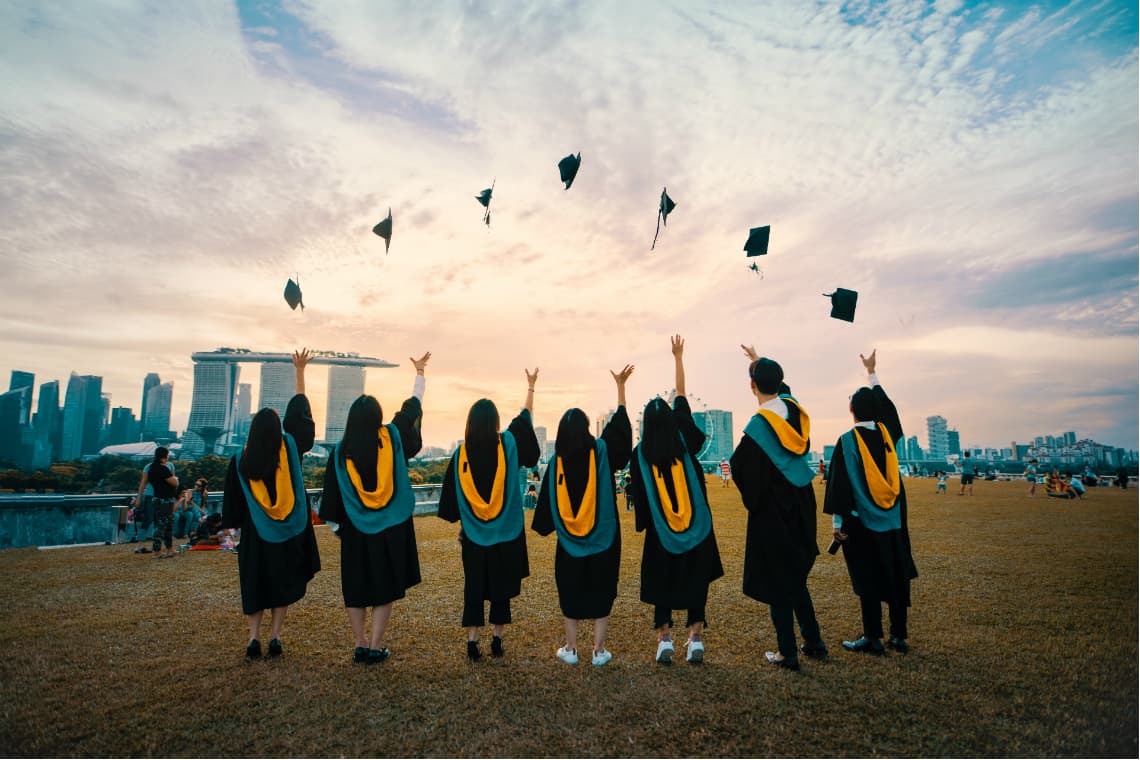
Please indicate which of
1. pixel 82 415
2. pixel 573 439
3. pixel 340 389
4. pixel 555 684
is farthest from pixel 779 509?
pixel 340 389

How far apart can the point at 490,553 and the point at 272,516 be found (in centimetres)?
182

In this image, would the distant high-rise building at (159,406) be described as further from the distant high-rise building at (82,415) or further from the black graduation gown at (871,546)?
the black graduation gown at (871,546)

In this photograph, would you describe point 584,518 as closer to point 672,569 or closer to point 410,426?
point 672,569

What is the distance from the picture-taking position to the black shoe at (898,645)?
4.45 m

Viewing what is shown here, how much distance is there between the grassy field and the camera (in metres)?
3.07

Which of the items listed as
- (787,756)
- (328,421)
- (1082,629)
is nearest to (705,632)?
(787,756)

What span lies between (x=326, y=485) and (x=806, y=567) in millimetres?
3837

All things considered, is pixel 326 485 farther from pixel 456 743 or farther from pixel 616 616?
pixel 616 616

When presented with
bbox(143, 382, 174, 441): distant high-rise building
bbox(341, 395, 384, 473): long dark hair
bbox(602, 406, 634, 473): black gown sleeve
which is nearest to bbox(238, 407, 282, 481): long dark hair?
bbox(341, 395, 384, 473): long dark hair

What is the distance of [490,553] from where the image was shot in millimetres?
4555

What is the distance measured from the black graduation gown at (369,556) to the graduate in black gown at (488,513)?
426 mm

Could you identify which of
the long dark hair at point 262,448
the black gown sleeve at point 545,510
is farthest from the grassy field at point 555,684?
the long dark hair at point 262,448

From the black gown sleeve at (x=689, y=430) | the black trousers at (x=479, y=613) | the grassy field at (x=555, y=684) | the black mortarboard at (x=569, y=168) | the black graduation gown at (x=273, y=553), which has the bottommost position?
the grassy field at (x=555, y=684)

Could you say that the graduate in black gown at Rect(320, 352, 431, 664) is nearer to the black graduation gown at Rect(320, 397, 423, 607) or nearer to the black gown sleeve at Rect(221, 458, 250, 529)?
the black graduation gown at Rect(320, 397, 423, 607)
